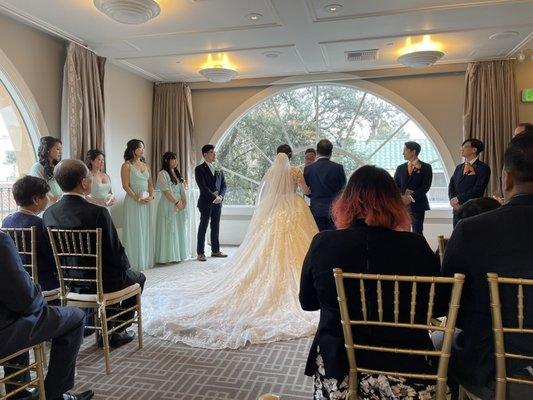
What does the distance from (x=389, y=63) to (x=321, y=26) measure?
2.04m

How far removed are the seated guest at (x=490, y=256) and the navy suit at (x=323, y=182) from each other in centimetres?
310

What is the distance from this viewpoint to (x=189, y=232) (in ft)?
21.5

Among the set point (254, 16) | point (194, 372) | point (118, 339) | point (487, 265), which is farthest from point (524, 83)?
point (118, 339)

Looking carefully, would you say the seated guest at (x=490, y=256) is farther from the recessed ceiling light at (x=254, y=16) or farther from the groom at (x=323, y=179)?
the recessed ceiling light at (x=254, y=16)

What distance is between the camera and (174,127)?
699 centimetres

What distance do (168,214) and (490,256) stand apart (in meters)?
5.11

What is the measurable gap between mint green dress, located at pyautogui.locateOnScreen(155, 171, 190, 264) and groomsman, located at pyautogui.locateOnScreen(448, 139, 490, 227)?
3.78 m

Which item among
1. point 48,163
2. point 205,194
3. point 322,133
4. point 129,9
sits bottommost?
point 205,194

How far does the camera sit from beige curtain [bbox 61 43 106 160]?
4816 mm

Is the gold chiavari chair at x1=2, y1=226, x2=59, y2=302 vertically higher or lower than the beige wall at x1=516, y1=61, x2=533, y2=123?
lower

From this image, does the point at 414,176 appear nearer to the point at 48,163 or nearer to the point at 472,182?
the point at 472,182

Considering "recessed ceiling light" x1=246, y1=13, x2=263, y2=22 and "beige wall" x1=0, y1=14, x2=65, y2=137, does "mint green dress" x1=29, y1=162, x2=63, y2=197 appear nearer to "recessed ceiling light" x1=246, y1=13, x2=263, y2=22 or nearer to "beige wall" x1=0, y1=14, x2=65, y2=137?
"beige wall" x1=0, y1=14, x2=65, y2=137

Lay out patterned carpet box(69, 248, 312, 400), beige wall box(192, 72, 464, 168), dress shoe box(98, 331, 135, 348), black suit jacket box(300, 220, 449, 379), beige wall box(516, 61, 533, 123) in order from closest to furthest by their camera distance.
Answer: black suit jacket box(300, 220, 449, 379)
patterned carpet box(69, 248, 312, 400)
dress shoe box(98, 331, 135, 348)
beige wall box(516, 61, 533, 123)
beige wall box(192, 72, 464, 168)

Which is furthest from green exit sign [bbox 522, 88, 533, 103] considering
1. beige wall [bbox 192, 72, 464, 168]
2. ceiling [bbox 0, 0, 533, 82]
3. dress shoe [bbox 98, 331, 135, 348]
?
dress shoe [bbox 98, 331, 135, 348]
